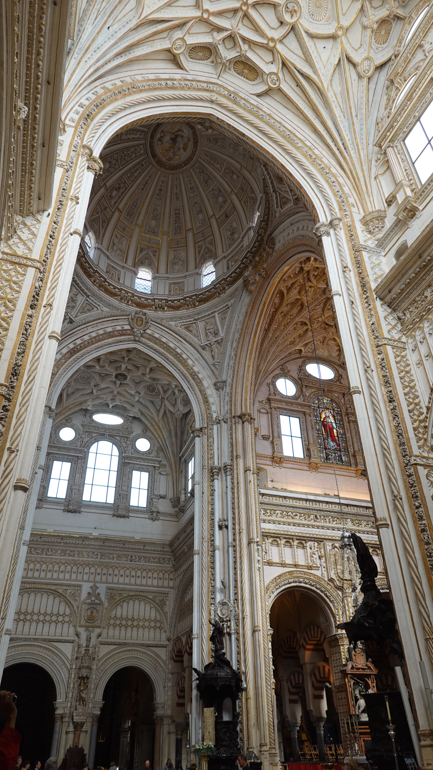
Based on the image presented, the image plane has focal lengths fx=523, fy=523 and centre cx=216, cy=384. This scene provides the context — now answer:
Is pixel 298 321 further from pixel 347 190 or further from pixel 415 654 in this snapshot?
pixel 415 654

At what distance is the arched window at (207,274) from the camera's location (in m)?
19.6

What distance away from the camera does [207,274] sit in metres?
19.8

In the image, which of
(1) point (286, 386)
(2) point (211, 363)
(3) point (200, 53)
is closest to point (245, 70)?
(3) point (200, 53)

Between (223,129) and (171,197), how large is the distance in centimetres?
695

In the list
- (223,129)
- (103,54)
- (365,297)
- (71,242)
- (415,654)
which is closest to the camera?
(415,654)

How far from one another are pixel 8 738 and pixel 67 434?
61.8 feet

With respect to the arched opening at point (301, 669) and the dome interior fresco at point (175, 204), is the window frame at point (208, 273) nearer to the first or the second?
the dome interior fresco at point (175, 204)

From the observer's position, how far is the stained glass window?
65.6ft

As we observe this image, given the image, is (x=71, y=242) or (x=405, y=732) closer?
(x=405, y=732)

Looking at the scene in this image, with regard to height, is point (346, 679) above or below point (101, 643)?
below

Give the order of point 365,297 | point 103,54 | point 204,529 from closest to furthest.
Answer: point 365,297 < point 103,54 < point 204,529

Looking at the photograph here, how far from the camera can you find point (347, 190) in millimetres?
11875

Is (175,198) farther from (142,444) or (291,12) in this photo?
(142,444)

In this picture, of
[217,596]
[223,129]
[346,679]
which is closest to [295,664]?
[346,679]
